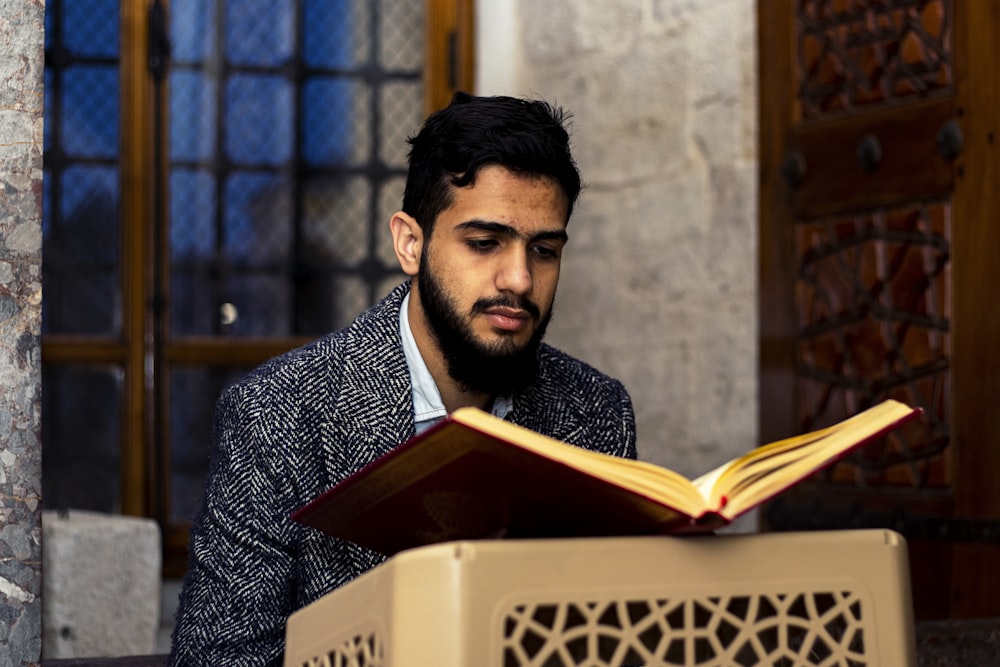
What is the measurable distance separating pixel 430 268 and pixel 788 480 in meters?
0.79

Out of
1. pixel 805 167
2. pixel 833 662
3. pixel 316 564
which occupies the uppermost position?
pixel 805 167

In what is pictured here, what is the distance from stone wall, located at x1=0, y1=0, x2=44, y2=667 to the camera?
1.66 m

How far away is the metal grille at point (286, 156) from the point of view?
4574 mm

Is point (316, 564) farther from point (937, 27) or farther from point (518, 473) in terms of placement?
point (937, 27)

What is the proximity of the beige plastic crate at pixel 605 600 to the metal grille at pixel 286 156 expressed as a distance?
3.48m

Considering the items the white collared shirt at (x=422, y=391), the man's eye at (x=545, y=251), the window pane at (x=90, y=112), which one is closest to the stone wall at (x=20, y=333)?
the white collared shirt at (x=422, y=391)

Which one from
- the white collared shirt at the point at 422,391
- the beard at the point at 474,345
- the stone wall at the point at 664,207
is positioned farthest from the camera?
the stone wall at the point at 664,207

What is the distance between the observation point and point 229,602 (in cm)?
168

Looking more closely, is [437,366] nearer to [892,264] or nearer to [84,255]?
[892,264]

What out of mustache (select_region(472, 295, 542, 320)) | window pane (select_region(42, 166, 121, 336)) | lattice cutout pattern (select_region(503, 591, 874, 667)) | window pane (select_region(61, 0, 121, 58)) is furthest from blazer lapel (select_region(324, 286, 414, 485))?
window pane (select_region(61, 0, 121, 58))

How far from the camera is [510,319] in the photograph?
1747mm

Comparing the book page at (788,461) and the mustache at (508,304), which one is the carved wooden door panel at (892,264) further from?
the book page at (788,461)

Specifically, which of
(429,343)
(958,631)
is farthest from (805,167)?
(429,343)

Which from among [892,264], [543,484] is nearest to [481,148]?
[543,484]
